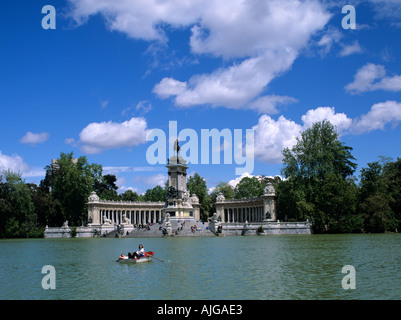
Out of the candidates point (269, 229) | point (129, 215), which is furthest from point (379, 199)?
point (129, 215)

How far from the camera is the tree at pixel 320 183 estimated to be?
59500mm

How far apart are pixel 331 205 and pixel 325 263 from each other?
38385mm

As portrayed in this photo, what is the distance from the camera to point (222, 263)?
2395 centimetres

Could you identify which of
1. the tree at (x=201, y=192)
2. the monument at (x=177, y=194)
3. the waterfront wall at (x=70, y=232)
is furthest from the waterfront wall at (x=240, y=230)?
the tree at (x=201, y=192)

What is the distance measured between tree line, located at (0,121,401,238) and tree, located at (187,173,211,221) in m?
27.8

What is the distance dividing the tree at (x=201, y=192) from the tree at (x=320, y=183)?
129 feet

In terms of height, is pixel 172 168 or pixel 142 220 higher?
pixel 172 168

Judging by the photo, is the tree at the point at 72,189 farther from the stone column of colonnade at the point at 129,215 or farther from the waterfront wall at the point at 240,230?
the waterfront wall at the point at 240,230

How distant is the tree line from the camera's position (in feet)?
194

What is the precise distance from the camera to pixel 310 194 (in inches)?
2462

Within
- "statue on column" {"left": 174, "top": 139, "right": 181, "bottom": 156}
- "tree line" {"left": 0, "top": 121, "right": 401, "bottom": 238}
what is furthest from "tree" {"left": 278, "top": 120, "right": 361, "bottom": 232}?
"statue on column" {"left": 174, "top": 139, "right": 181, "bottom": 156}

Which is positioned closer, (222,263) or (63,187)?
(222,263)
